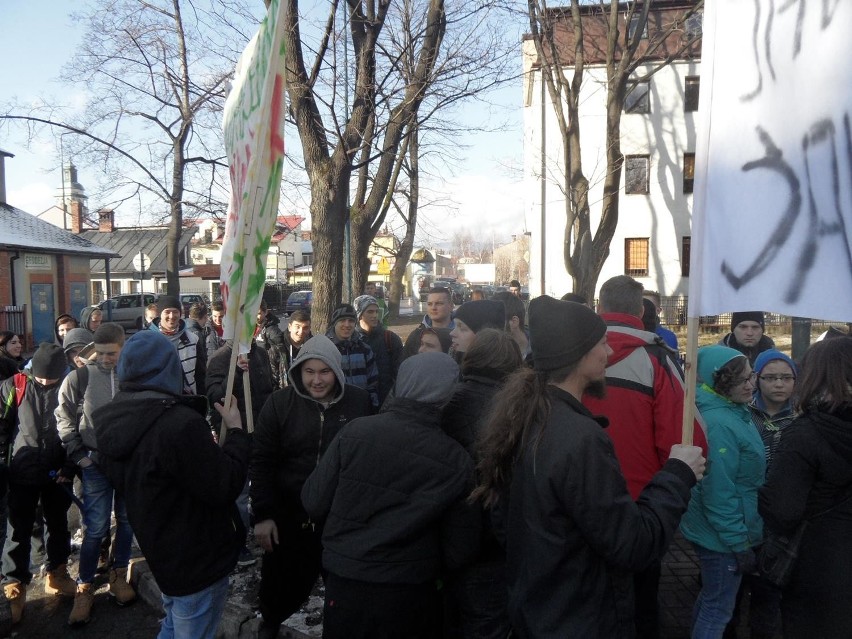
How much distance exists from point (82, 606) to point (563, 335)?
3.81 meters

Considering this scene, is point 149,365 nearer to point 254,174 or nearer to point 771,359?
point 254,174

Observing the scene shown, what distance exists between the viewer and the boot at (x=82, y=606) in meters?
4.38

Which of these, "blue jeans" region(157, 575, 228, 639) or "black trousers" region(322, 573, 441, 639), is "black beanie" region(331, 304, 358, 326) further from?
"black trousers" region(322, 573, 441, 639)

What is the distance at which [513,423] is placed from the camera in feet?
7.23

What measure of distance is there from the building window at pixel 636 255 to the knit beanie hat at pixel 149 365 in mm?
30731

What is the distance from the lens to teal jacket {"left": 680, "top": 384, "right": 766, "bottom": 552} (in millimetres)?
3389

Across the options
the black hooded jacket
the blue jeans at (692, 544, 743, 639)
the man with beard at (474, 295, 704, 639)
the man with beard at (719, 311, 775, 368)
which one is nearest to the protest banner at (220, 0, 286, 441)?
the black hooded jacket

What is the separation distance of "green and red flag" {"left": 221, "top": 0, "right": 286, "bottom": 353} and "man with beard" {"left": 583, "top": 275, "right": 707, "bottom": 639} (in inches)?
62.6

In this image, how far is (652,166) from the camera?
31.4 m

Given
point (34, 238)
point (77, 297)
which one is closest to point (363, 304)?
point (34, 238)

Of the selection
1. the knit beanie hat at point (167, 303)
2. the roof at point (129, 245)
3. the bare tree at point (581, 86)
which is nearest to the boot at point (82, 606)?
the knit beanie hat at point (167, 303)

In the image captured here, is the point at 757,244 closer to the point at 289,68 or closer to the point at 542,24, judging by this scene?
the point at 289,68

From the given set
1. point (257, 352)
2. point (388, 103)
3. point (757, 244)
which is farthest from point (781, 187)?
point (388, 103)

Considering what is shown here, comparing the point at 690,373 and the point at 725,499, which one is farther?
the point at 725,499
